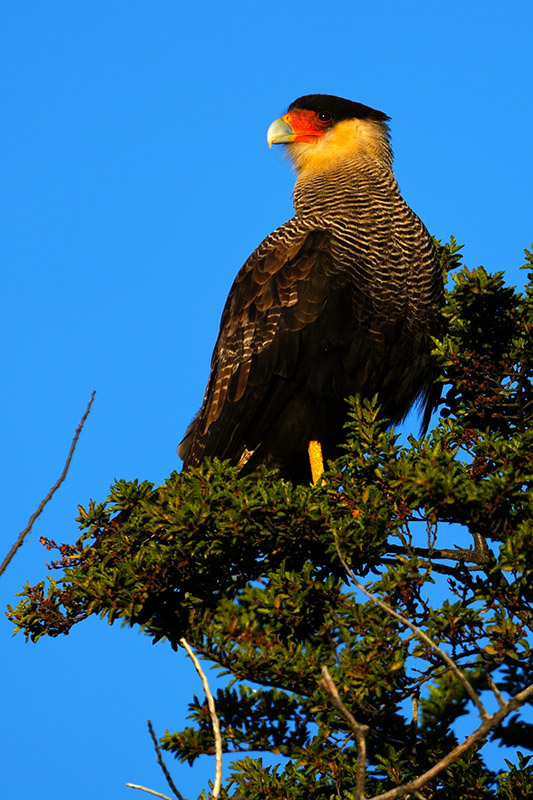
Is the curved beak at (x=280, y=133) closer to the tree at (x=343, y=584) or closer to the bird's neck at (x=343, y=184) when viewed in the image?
the bird's neck at (x=343, y=184)

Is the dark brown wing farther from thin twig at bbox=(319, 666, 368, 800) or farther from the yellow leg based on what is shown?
thin twig at bbox=(319, 666, 368, 800)

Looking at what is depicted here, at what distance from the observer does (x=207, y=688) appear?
127 inches

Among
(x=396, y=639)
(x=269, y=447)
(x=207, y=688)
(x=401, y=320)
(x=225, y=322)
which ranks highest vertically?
(x=225, y=322)

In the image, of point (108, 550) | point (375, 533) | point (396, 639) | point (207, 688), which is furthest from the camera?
point (108, 550)

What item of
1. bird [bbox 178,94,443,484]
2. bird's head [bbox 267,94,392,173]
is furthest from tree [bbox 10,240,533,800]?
bird's head [bbox 267,94,392,173]

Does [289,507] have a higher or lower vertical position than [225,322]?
lower

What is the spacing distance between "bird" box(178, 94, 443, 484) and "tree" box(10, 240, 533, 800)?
0.80 m

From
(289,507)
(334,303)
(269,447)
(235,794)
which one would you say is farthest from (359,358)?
(235,794)

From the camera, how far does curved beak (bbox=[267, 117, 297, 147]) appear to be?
708 centimetres

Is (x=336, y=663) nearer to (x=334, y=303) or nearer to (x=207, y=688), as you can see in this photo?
(x=207, y=688)

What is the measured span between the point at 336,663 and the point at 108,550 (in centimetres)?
127

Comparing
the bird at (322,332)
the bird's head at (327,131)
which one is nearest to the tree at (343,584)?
the bird at (322,332)

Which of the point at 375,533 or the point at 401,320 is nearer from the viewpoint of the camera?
the point at 375,533

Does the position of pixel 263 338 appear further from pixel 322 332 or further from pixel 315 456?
pixel 315 456
